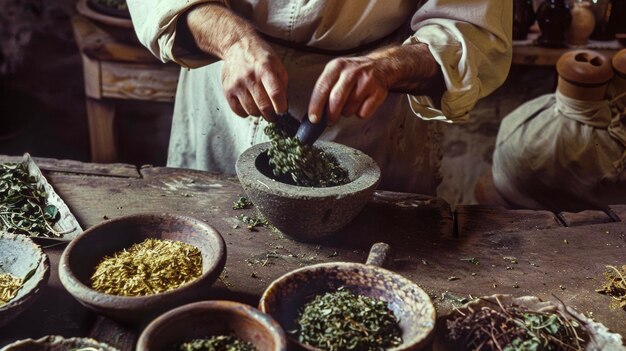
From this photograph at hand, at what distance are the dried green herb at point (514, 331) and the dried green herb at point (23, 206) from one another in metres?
1.22

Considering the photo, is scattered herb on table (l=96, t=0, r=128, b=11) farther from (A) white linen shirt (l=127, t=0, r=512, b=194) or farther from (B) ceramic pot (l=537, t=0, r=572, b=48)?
(B) ceramic pot (l=537, t=0, r=572, b=48)

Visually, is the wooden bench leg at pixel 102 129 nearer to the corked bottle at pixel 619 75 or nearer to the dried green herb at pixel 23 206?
the dried green herb at pixel 23 206

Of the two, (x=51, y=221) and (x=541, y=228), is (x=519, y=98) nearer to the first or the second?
(x=541, y=228)

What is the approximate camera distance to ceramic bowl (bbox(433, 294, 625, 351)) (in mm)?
1676

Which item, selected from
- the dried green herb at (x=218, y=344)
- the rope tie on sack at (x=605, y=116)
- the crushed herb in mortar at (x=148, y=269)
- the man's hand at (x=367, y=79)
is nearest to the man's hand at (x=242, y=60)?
the man's hand at (x=367, y=79)

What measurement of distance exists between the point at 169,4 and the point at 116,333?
1.13 metres

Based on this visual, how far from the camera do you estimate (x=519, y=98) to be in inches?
185

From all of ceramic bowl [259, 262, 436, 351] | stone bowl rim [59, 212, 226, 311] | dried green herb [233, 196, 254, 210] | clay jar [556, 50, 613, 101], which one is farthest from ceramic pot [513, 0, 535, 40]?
stone bowl rim [59, 212, 226, 311]

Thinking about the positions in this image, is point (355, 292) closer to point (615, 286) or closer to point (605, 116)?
point (615, 286)

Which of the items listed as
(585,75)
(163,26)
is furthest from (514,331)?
(585,75)

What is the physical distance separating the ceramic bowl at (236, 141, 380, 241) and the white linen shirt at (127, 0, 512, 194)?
0.42 metres

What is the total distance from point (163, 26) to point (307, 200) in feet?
2.70

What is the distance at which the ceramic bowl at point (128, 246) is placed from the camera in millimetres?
1625

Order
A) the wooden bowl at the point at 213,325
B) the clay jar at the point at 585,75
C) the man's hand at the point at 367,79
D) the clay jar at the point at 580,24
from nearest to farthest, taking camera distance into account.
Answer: the wooden bowl at the point at 213,325, the man's hand at the point at 367,79, the clay jar at the point at 585,75, the clay jar at the point at 580,24
